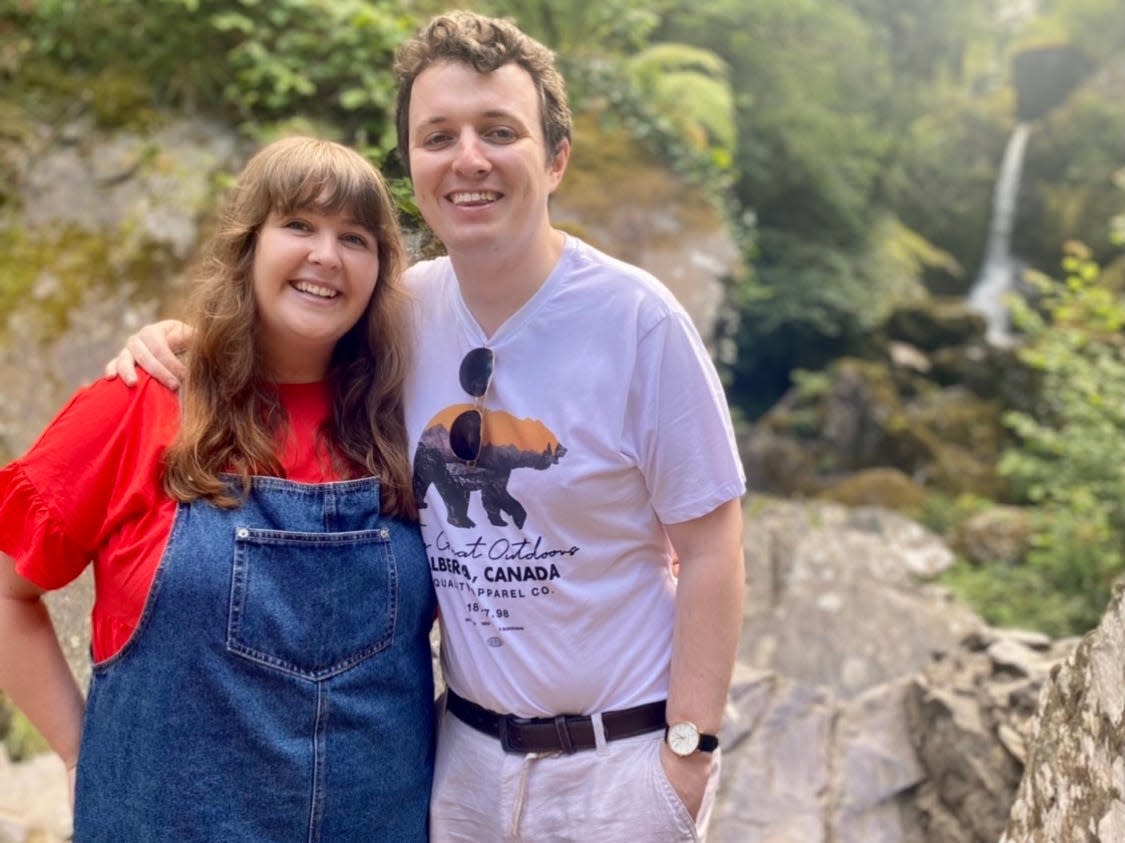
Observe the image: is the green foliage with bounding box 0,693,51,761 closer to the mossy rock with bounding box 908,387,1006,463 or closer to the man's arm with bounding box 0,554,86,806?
the man's arm with bounding box 0,554,86,806

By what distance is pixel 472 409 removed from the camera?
1.85 m

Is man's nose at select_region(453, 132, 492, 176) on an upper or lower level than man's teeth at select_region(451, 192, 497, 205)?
upper

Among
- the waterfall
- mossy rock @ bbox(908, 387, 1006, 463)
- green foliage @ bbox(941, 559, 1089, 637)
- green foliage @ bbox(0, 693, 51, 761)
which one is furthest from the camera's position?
the waterfall

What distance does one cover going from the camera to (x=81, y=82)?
5176mm

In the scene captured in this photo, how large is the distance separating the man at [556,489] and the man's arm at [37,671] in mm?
479

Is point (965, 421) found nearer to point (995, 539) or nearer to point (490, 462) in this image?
point (995, 539)

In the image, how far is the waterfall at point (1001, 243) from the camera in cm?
1598

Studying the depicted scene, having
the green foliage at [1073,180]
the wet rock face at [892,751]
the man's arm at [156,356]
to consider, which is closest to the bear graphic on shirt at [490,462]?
the man's arm at [156,356]

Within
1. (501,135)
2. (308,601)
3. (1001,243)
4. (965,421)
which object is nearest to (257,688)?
(308,601)

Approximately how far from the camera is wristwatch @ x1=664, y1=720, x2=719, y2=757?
5.90 feet

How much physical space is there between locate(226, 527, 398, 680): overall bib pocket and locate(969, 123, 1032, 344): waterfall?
49.7 feet

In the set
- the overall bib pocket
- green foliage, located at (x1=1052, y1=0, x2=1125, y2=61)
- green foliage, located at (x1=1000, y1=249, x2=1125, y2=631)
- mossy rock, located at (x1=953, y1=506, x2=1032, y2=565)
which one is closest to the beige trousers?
the overall bib pocket

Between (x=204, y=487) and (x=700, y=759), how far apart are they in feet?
3.26

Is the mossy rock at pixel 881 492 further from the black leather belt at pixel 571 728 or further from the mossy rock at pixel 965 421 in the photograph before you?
the black leather belt at pixel 571 728
